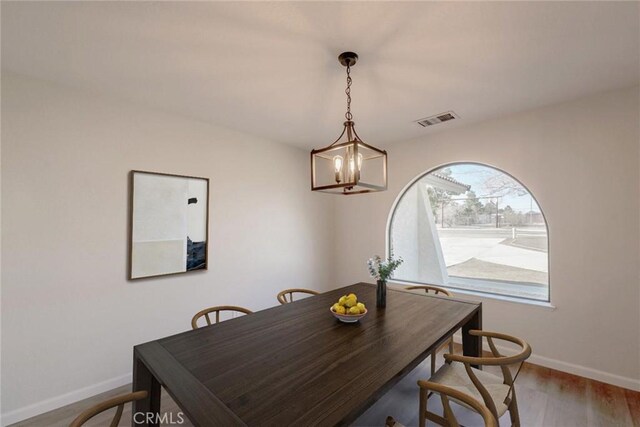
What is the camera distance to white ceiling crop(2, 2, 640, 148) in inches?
60.2

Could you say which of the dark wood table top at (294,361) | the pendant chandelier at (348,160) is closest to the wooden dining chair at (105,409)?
the dark wood table top at (294,361)

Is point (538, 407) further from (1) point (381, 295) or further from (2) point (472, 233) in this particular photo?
(2) point (472, 233)

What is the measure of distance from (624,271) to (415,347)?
2.31m

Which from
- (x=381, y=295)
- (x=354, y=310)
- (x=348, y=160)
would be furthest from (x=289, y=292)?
(x=348, y=160)

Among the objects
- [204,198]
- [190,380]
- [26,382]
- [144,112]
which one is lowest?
[26,382]

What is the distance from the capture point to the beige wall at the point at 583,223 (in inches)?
94.0

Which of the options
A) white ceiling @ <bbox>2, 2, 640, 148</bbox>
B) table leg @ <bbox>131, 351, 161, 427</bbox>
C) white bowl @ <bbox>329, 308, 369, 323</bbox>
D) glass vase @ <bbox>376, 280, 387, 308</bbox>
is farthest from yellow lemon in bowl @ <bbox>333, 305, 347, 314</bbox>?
white ceiling @ <bbox>2, 2, 640, 148</bbox>

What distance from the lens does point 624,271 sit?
2.40m

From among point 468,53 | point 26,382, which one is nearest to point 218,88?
point 468,53

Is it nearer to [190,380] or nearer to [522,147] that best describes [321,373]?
[190,380]

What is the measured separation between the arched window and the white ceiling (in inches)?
39.1

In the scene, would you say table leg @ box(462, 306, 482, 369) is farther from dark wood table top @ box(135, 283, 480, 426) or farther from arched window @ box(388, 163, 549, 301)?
arched window @ box(388, 163, 549, 301)

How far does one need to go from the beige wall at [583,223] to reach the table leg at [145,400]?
3.17 meters

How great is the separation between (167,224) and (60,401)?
5.12 feet
